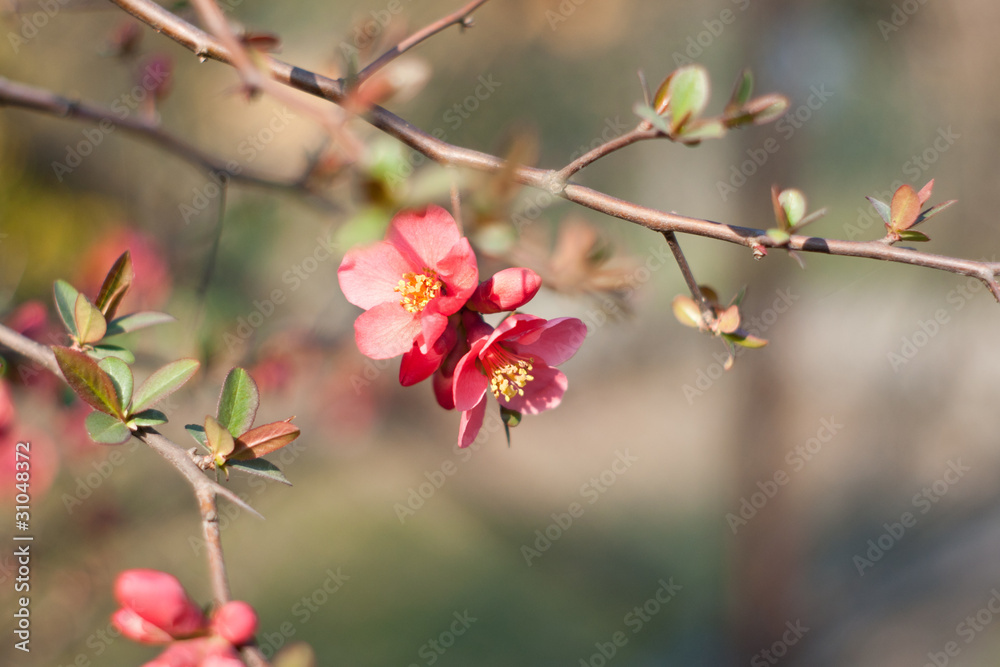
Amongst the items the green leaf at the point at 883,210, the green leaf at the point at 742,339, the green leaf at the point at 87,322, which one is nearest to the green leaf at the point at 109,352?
the green leaf at the point at 87,322

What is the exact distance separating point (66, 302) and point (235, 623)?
1.15 ft

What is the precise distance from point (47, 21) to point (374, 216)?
1.61m

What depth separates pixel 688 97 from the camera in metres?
0.44

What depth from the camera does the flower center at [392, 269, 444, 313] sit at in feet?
1.76

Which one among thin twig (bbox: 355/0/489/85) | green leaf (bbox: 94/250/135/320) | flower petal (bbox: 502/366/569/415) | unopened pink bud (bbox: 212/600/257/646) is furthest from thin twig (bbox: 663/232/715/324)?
green leaf (bbox: 94/250/135/320)

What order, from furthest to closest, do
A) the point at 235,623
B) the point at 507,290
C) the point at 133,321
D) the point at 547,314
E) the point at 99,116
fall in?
1. the point at 547,314
2. the point at 99,116
3. the point at 133,321
4. the point at 507,290
5. the point at 235,623

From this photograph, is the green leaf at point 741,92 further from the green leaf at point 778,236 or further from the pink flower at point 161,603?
the pink flower at point 161,603

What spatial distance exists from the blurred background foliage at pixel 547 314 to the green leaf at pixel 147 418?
0.70 ft

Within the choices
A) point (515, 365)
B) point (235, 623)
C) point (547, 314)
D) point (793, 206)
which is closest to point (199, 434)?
point (235, 623)

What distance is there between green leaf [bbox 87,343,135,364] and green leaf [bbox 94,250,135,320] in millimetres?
29

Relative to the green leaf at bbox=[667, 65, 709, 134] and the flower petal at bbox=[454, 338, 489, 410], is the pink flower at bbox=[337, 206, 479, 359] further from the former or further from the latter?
the green leaf at bbox=[667, 65, 709, 134]

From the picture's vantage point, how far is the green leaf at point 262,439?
0.49m

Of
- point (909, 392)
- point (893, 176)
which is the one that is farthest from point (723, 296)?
point (909, 392)

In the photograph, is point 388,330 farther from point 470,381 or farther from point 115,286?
point 115,286
